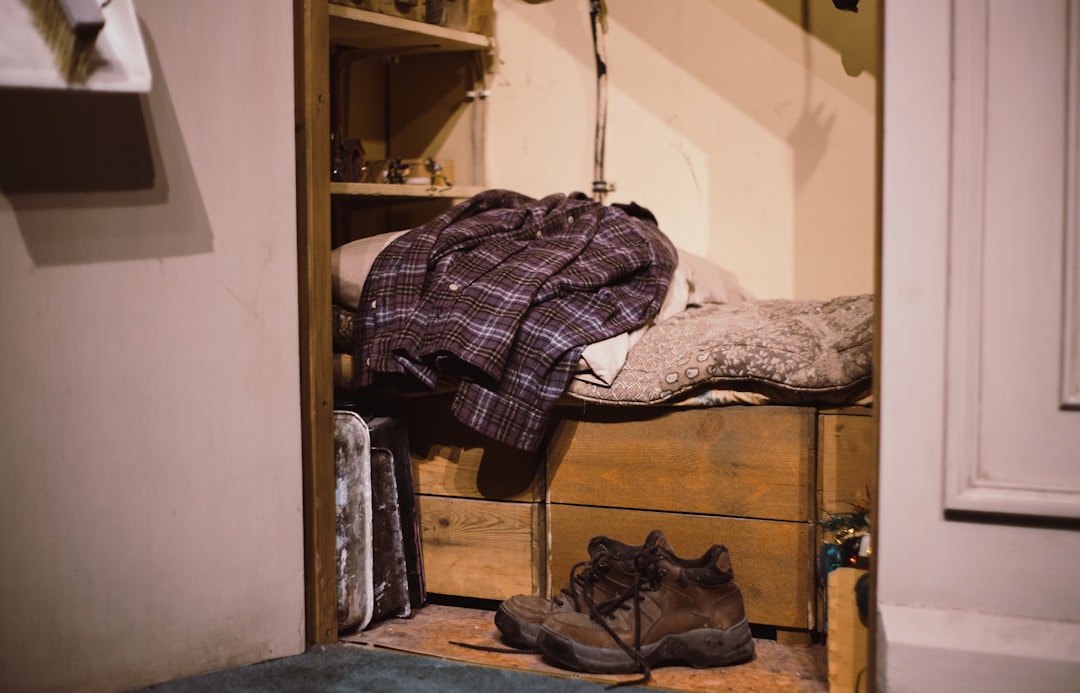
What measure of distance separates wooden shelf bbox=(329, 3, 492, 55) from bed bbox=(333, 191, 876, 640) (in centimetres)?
58

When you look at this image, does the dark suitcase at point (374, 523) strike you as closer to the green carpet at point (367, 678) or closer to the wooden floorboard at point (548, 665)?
the wooden floorboard at point (548, 665)

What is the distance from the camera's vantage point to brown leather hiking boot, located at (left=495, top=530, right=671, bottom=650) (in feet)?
5.13

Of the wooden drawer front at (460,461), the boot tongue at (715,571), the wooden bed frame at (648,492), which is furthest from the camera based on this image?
the wooden drawer front at (460,461)

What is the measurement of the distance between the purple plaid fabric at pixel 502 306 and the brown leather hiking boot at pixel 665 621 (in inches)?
12.5

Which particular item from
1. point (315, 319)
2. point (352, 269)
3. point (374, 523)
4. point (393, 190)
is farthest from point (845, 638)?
point (393, 190)

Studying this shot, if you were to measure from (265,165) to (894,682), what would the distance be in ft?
3.82

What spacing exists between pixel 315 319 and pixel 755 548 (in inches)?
33.4

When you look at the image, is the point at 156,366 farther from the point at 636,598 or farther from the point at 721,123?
the point at 721,123

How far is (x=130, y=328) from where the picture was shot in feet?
4.61

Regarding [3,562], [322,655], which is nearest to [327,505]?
[322,655]

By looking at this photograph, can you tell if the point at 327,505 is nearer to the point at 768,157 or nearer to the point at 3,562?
the point at 3,562

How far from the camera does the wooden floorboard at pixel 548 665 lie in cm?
148

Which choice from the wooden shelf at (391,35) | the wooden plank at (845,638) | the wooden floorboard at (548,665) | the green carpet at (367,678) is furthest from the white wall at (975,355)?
the wooden shelf at (391,35)

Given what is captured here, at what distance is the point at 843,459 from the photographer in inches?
64.1
